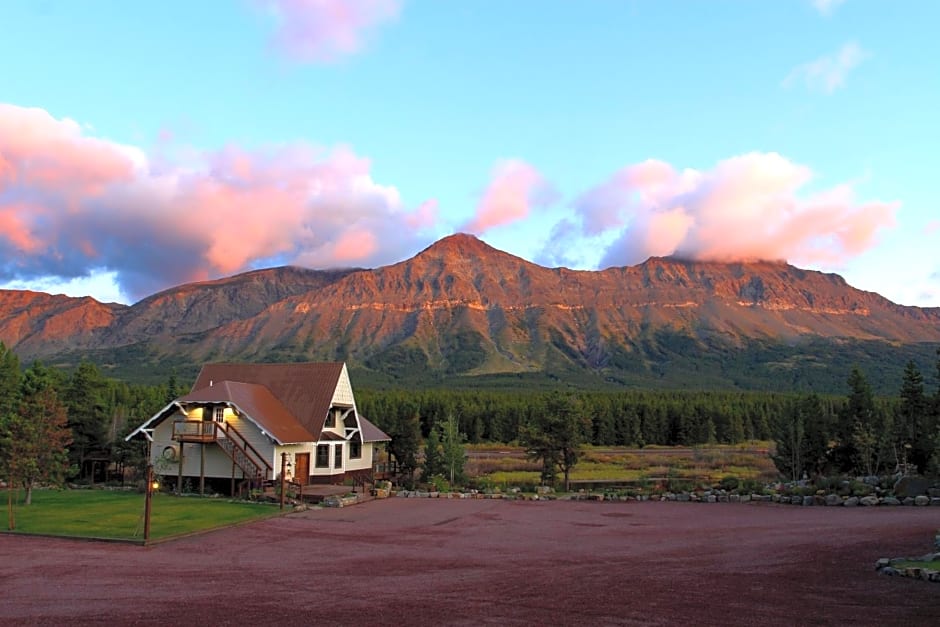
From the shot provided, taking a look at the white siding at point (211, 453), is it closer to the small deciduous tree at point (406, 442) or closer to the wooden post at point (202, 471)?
the wooden post at point (202, 471)

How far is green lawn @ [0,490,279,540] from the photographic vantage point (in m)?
23.8

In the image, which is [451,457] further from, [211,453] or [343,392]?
[211,453]

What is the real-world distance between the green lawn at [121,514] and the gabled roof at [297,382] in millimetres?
8753

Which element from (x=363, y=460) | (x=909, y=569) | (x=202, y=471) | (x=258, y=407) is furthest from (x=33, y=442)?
(x=909, y=569)

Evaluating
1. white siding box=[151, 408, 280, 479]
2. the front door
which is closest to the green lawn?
white siding box=[151, 408, 280, 479]

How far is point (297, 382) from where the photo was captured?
148ft

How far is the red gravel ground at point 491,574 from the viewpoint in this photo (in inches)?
493

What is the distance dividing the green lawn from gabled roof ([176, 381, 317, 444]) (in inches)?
189

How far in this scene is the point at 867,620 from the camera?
11.8m

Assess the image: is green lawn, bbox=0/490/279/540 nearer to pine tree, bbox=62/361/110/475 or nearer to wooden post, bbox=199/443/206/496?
wooden post, bbox=199/443/206/496

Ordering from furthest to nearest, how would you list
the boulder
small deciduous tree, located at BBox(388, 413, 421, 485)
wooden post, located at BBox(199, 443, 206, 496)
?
small deciduous tree, located at BBox(388, 413, 421, 485)
wooden post, located at BBox(199, 443, 206, 496)
the boulder

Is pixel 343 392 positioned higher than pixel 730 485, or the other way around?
pixel 343 392

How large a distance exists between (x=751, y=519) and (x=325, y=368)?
Result: 2749cm

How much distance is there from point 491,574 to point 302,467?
86.3 ft
